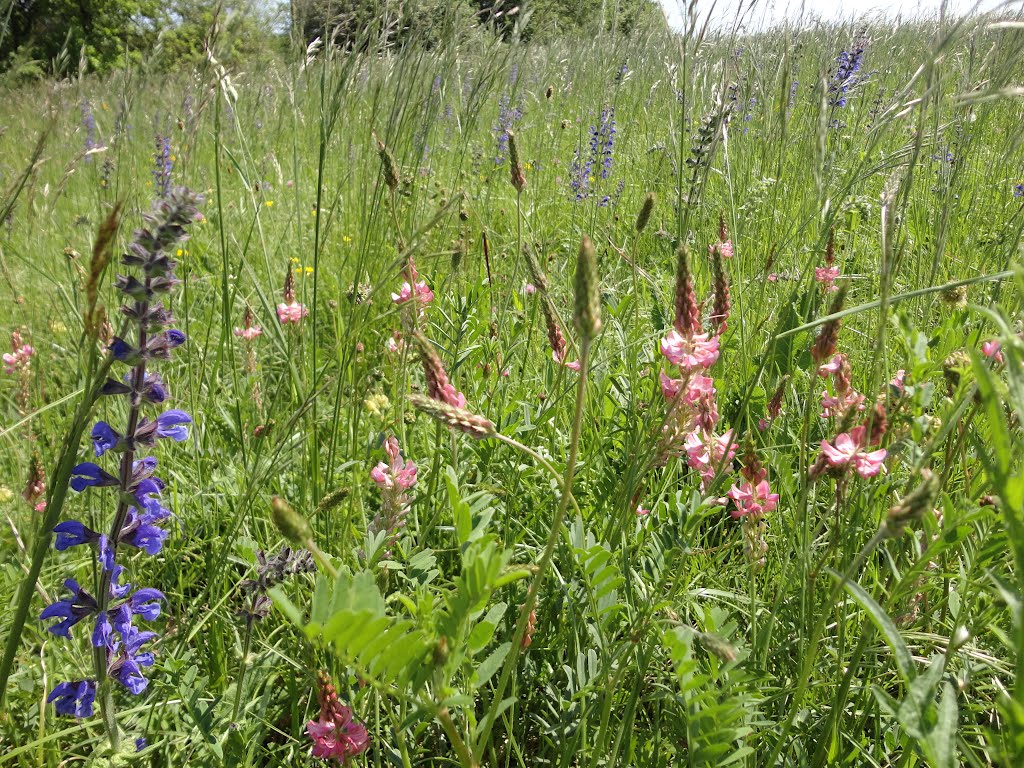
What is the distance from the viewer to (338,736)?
1.05m

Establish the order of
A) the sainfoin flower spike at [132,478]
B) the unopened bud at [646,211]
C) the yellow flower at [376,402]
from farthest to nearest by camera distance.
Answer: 1. the yellow flower at [376,402]
2. the unopened bud at [646,211]
3. the sainfoin flower spike at [132,478]

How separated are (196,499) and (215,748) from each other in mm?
843

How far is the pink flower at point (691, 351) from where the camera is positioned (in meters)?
1.07

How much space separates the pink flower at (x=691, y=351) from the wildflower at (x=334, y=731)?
0.73 meters

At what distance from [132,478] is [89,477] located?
0.06m

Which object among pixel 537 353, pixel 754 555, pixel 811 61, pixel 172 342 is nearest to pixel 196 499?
pixel 172 342

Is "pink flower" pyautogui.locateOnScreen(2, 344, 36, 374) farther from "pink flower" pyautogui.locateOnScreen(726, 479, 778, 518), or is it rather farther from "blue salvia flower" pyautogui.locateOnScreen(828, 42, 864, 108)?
"blue salvia flower" pyautogui.locateOnScreen(828, 42, 864, 108)

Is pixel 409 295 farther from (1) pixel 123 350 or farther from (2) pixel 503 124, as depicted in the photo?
(2) pixel 503 124

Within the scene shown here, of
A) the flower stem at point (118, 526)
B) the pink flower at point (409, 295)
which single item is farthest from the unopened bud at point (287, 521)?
the pink flower at point (409, 295)

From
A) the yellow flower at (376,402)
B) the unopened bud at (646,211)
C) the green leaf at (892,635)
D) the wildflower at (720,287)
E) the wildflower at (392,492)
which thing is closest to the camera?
the green leaf at (892,635)

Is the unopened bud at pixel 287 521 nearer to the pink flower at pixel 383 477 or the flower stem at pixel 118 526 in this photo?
the flower stem at pixel 118 526

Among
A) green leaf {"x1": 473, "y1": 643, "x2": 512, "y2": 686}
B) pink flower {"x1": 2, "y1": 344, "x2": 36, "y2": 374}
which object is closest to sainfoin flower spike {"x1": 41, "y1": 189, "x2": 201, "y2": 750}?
green leaf {"x1": 473, "y1": 643, "x2": 512, "y2": 686}

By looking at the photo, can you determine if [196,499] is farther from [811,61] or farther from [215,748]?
[811,61]

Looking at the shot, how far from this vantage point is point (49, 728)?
1.31 meters
